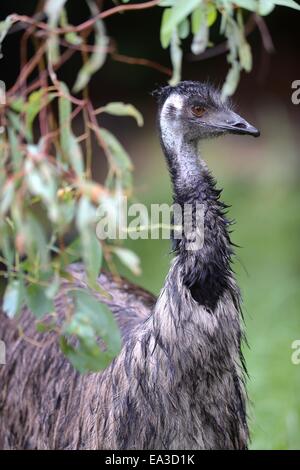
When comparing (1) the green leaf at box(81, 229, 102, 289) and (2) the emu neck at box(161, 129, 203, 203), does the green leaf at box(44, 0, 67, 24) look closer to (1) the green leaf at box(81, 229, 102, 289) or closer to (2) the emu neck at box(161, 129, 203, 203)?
(1) the green leaf at box(81, 229, 102, 289)

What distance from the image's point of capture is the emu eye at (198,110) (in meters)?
3.37

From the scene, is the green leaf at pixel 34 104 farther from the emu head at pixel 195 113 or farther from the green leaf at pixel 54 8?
the emu head at pixel 195 113

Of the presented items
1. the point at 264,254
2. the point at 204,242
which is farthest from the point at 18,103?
the point at 264,254

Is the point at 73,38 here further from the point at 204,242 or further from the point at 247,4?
the point at 204,242

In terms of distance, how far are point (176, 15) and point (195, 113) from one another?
1.13 meters

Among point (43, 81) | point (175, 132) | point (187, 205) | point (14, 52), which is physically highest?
point (14, 52)

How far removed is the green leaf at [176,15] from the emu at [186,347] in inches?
36.8

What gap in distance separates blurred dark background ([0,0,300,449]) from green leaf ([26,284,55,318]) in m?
3.83

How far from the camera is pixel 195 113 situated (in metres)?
3.37

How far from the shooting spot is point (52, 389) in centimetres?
385

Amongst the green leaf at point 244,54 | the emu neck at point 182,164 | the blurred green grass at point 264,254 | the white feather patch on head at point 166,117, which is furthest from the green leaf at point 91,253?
the blurred green grass at point 264,254
